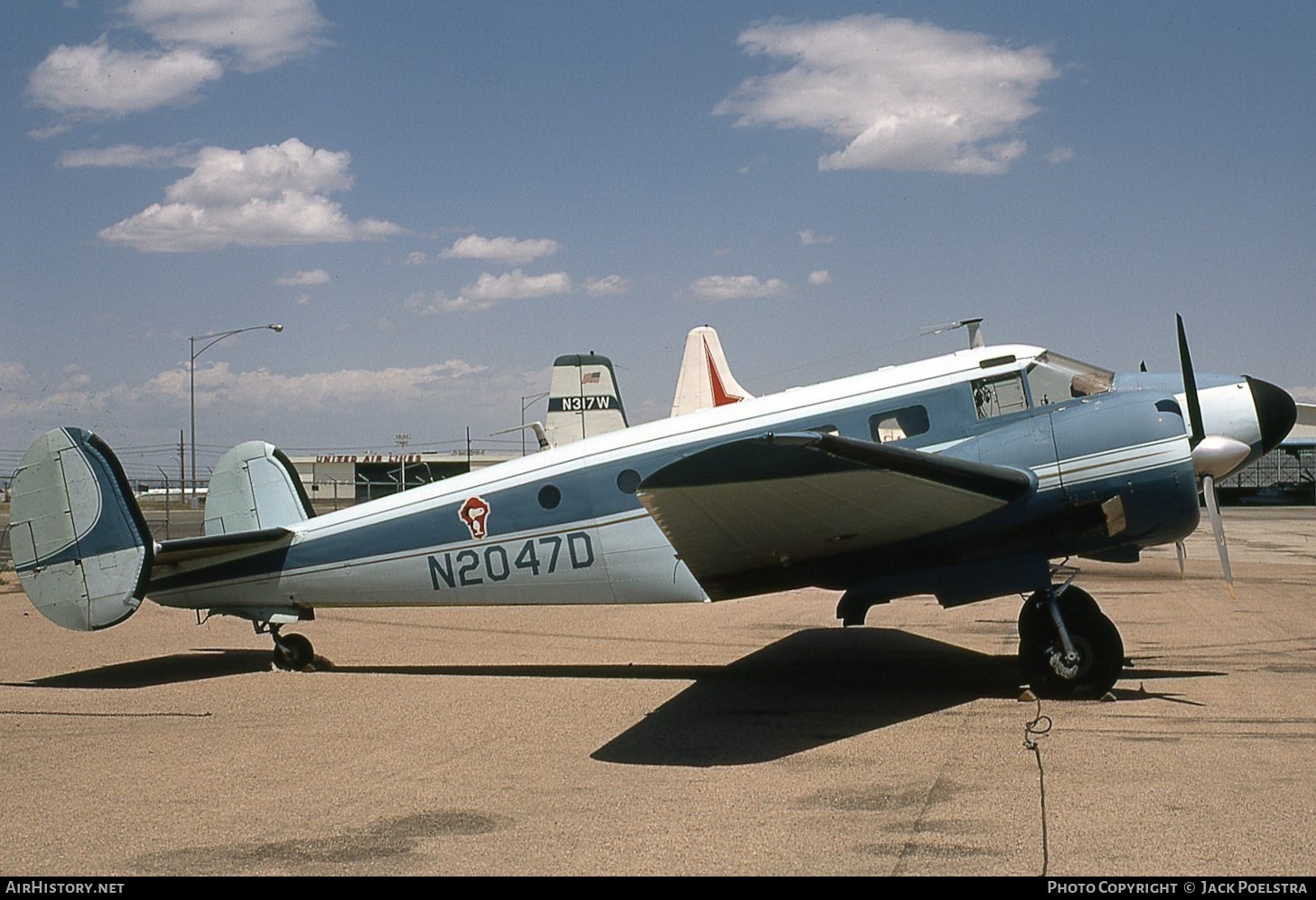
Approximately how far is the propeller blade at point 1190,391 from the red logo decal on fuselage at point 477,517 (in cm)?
672

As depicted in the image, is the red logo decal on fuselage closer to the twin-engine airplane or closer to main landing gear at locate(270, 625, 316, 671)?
the twin-engine airplane

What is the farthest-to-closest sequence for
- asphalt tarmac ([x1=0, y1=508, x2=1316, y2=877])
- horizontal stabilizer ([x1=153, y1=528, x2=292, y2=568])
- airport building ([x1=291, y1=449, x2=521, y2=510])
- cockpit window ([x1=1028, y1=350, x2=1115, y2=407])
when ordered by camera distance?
airport building ([x1=291, y1=449, x2=521, y2=510])
horizontal stabilizer ([x1=153, y1=528, x2=292, y2=568])
cockpit window ([x1=1028, y1=350, x2=1115, y2=407])
asphalt tarmac ([x1=0, y1=508, x2=1316, y2=877])

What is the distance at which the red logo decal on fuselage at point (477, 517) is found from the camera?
1126 cm

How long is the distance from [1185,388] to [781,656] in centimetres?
527

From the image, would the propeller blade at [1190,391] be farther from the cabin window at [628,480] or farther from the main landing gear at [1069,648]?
the cabin window at [628,480]

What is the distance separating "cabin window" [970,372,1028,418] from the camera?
10.1 m

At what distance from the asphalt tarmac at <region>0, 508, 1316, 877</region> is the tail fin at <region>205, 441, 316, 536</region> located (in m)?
1.70

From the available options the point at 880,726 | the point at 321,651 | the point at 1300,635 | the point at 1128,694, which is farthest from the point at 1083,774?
the point at 321,651

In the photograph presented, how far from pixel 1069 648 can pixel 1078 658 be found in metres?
0.12

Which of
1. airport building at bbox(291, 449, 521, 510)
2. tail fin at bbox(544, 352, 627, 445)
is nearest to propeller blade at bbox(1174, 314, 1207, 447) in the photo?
tail fin at bbox(544, 352, 627, 445)

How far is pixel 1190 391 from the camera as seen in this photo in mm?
10102

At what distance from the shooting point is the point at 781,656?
12.8m

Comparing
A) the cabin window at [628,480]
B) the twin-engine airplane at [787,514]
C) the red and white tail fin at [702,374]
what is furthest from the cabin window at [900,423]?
the red and white tail fin at [702,374]
